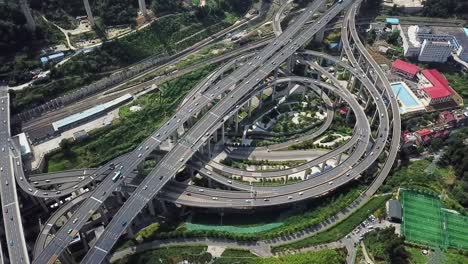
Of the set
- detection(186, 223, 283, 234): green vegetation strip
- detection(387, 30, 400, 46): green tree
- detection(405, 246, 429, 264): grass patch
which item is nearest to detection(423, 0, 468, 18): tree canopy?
detection(387, 30, 400, 46): green tree

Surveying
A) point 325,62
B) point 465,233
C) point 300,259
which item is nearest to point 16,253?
point 300,259

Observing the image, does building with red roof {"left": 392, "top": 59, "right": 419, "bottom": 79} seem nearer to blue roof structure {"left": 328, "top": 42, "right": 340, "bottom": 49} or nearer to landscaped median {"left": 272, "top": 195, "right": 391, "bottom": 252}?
blue roof structure {"left": 328, "top": 42, "right": 340, "bottom": 49}

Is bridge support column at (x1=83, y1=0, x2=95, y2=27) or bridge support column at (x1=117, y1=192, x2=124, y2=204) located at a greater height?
bridge support column at (x1=83, y1=0, x2=95, y2=27)

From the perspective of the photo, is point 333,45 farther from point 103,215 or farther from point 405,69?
point 103,215

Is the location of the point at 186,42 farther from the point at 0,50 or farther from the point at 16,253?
the point at 16,253

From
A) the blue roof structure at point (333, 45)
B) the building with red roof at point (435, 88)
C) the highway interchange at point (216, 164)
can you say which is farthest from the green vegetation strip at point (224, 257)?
the blue roof structure at point (333, 45)

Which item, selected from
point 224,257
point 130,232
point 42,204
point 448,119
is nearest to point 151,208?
point 130,232

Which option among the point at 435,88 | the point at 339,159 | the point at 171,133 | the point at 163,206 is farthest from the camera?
the point at 435,88
